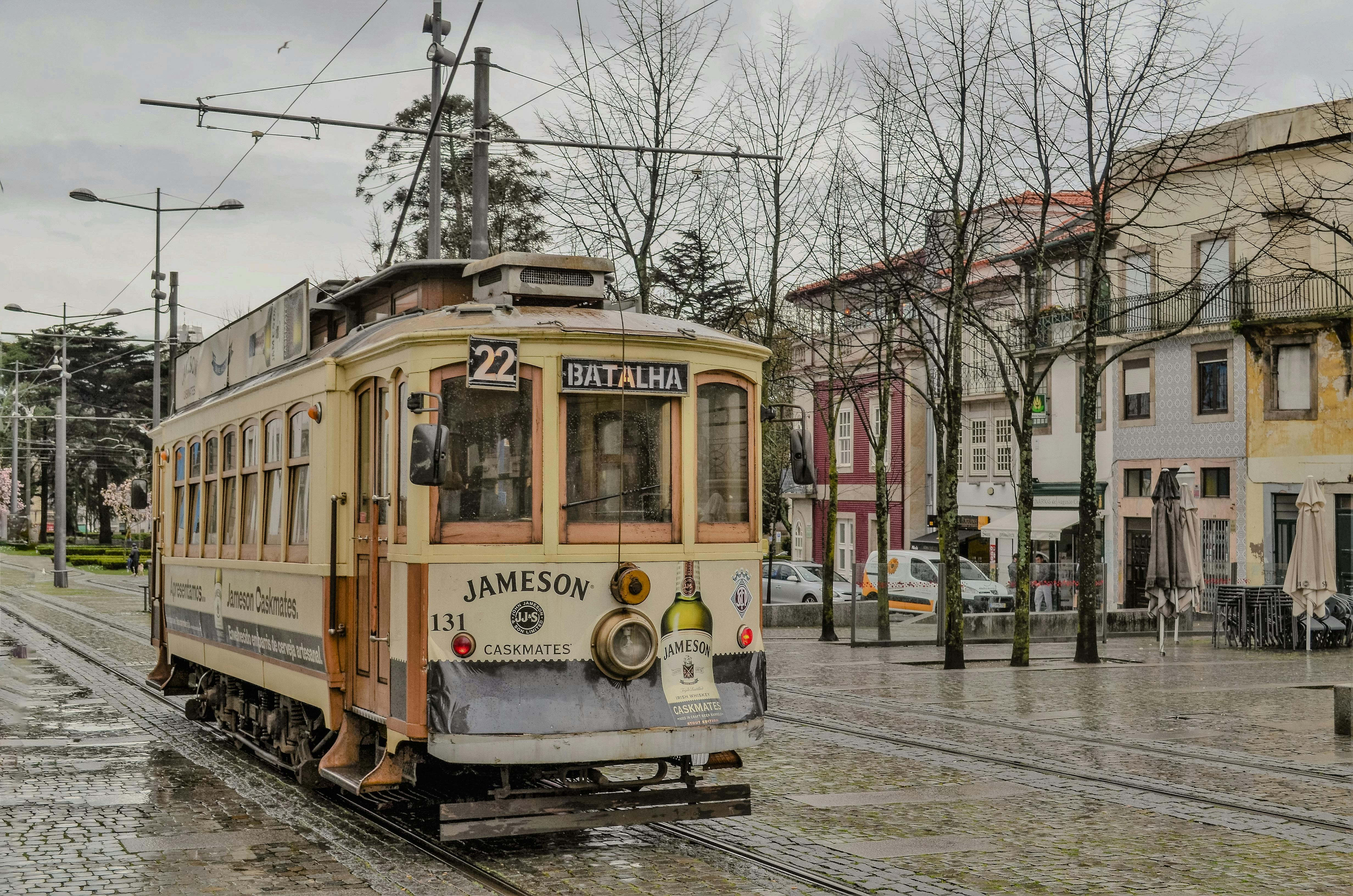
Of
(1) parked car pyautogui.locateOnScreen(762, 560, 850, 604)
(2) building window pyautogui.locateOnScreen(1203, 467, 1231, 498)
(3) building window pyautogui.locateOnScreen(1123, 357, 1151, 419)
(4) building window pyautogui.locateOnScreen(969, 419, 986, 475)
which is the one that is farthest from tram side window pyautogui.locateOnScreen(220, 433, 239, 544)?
(4) building window pyautogui.locateOnScreen(969, 419, 986, 475)

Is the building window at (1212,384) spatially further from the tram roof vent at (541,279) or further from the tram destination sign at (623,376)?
the tram destination sign at (623,376)

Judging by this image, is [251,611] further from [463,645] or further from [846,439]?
[846,439]

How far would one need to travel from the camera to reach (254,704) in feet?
41.6

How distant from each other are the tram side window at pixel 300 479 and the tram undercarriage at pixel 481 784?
1261mm

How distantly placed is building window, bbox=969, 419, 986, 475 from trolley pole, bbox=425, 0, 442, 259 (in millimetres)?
32474

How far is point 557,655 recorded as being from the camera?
8562 millimetres

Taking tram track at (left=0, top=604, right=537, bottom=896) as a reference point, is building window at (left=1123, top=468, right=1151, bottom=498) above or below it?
above

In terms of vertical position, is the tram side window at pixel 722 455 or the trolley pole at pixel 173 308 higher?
the trolley pole at pixel 173 308

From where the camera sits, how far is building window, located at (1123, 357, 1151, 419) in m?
40.5

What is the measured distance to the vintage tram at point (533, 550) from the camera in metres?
8.50

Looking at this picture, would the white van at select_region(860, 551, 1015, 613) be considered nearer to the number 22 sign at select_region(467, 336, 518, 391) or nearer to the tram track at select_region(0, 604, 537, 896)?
the tram track at select_region(0, 604, 537, 896)

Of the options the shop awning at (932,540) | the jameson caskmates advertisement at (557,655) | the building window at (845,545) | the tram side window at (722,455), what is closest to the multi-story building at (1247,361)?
the shop awning at (932,540)

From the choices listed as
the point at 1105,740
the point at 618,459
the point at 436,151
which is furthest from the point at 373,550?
the point at 436,151

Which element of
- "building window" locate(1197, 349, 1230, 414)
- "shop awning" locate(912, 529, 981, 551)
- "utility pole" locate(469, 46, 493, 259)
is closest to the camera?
"utility pole" locate(469, 46, 493, 259)
